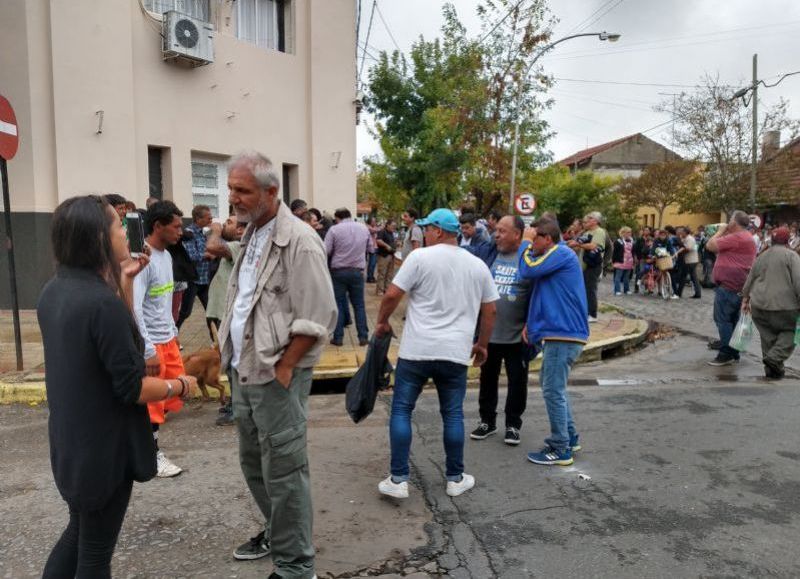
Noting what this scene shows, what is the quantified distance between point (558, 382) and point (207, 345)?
5084 mm

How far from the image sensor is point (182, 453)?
4.86 meters

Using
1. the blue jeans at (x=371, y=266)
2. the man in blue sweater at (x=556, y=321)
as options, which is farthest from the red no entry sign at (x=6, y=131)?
the blue jeans at (x=371, y=266)

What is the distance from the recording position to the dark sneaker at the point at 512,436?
197 inches

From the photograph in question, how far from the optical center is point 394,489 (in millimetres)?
3947

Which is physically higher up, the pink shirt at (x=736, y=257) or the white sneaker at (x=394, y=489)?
the pink shirt at (x=736, y=257)

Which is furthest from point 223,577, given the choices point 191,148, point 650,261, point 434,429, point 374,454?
point 650,261

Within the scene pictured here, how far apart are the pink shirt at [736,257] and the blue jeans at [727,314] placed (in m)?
0.12

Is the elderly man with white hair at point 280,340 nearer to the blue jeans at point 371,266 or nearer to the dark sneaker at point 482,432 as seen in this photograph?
the dark sneaker at point 482,432

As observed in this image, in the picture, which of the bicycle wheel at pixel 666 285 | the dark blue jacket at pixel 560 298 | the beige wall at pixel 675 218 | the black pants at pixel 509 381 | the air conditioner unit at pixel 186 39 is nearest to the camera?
the dark blue jacket at pixel 560 298

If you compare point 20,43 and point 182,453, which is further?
point 20,43

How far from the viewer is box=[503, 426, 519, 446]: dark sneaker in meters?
5.01

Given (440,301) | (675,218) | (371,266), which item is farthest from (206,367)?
(675,218)

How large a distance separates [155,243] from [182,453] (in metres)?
1.67

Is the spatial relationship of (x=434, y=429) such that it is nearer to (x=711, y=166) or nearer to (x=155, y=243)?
(x=155, y=243)
